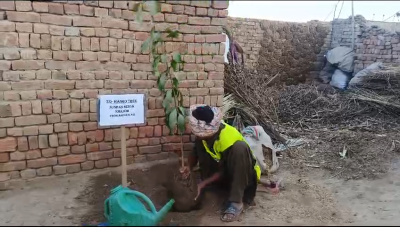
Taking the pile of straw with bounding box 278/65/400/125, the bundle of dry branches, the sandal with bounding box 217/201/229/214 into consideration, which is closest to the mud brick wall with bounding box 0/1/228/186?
the sandal with bounding box 217/201/229/214

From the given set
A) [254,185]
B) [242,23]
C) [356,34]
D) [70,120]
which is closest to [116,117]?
[70,120]

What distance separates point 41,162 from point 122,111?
989mm

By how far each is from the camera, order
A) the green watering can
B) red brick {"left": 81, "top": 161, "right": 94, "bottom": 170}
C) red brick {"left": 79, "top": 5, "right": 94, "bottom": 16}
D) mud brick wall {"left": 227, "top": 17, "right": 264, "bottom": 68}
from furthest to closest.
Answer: mud brick wall {"left": 227, "top": 17, "right": 264, "bottom": 68}
red brick {"left": 81, "top": 161, "right": 94, "bottom": 170}
red brick {"left": 79, "top": 5, "right": 94, "bottom": 16}
the green watering can

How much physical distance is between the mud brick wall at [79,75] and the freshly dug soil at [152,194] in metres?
0.15

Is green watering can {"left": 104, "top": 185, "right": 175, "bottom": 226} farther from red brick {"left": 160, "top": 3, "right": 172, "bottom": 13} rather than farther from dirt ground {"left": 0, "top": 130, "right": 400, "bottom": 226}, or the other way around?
red brick {"left": 160, "top": 3, "right": 172, "bottom": 13}

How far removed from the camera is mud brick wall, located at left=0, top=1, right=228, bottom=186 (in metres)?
3.16

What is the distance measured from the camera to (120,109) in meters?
2.94

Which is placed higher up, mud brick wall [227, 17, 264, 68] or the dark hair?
mud brick wall [227, 17, 264, 68]

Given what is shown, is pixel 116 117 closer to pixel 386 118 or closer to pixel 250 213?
pixel 250 213

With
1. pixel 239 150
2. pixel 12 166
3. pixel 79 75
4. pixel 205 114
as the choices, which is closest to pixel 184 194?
pixel 239 150

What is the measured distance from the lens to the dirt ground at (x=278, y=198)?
2.97m

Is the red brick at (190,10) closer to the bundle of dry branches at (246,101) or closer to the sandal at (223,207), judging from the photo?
the bundle of dry branches at (246,101)

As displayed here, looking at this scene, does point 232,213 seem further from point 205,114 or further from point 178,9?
point 178,9

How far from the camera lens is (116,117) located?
9.58ft
